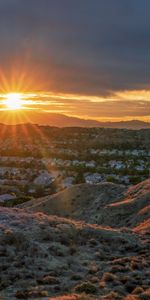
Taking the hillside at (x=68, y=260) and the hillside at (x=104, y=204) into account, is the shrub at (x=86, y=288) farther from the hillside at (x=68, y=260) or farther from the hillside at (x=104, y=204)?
the hillside at (x=104, y=204)

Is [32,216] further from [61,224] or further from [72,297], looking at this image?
[72,297]

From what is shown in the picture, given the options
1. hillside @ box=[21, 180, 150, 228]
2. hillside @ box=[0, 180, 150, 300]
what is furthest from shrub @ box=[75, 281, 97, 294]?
hillside @ box=[21, 180, 150, 228]

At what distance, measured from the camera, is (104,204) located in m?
66.5

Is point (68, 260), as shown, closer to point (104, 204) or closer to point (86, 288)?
point (86, 288)

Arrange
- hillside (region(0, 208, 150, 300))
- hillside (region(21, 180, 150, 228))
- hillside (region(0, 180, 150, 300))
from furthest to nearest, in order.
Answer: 1. hillside (region(21, 180, 150, 228))
2. hillside (region(0, 208, 150, 300))
3. hillside (region(0, 180, 150, 300))

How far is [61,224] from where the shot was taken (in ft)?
107

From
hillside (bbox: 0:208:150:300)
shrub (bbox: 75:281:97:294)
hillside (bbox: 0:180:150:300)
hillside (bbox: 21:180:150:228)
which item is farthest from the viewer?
hillside (bbox: 21:180:150:228)

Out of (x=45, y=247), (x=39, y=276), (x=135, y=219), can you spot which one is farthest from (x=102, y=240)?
(x=135, y=219)

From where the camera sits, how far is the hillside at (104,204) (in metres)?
52.2

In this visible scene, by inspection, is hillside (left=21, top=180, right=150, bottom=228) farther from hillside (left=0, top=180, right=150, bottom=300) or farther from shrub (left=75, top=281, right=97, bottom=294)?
shrub (left=75, top=281, right=97, bottom=294)

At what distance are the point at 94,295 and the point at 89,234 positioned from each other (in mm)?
12692

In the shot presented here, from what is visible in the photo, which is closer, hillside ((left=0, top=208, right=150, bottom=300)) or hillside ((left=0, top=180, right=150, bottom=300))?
hillside ((left=0, top=180, right=150, bottom=300))

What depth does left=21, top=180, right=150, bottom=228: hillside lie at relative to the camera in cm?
5218

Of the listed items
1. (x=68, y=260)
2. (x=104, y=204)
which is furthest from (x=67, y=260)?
(x=104, y=204)
